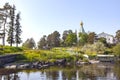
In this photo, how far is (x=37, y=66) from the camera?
79812 mm

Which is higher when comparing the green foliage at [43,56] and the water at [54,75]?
the green foliage at [43,56]

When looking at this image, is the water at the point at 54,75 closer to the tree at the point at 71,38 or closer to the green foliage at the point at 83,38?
the tree at the point at 71,38

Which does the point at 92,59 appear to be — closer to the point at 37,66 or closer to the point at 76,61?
the point at 76,61

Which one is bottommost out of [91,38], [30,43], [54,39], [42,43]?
[42,43]

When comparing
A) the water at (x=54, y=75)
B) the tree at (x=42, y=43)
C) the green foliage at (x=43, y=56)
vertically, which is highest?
the tree at (x=42, y=43)

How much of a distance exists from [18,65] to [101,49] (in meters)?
65.5

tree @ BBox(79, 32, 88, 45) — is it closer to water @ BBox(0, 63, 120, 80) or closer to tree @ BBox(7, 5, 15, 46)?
tree @ BBox(7, 5, 15, 46)

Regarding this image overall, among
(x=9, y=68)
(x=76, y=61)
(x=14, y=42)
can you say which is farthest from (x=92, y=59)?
(x=9, y=68)

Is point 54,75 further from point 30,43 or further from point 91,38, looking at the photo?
point 30,43

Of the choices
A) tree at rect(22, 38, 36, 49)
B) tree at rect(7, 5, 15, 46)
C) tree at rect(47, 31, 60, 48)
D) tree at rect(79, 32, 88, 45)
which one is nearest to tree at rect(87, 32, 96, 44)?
tree at rect(79, 32, 88, 45)

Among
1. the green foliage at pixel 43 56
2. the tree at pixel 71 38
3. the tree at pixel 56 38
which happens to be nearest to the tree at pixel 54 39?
the tree at pixel 56 38

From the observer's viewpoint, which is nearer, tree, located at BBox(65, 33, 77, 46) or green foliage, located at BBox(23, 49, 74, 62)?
green foliage, located at BBox(23, 49, 74, 62)

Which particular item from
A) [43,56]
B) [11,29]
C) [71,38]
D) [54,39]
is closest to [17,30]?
[11,29]

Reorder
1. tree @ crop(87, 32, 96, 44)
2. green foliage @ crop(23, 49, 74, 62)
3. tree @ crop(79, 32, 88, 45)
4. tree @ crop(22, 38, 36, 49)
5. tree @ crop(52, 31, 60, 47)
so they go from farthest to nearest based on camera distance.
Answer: tree @ crop(22, 38, 36, 49)
tree @ crop(52, 31, 60, 47)
tree @ crop(87, 32, 96, 44)
tree @ crop(79, 32, 88, 45)
green foliage @ crop(23, 49, 74, 62)
